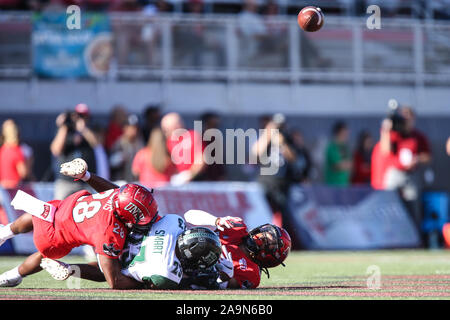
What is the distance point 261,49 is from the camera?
16.9 m

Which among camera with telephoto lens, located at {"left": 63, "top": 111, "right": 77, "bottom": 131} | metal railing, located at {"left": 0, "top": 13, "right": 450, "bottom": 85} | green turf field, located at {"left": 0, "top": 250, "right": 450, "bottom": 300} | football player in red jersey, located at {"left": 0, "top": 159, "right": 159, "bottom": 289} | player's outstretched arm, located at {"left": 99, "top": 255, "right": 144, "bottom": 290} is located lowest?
green turf field, located at {"left": 0, "top": 250, "right": 450, "bottom": 300}

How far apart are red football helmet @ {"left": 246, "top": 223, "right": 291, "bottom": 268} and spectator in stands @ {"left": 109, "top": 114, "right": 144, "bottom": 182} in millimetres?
5598

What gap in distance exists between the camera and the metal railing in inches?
639

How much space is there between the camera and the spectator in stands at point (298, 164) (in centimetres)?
1368

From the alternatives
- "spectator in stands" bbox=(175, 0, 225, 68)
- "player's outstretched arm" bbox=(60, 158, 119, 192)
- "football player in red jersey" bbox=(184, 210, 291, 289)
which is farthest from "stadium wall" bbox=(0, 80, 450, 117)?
"football player in red jersey" bbox=(184, 210, 291, 289)

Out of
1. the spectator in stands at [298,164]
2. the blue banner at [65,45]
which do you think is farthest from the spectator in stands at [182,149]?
the blue banner at [65,45]

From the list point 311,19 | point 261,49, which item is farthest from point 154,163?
point 261,49

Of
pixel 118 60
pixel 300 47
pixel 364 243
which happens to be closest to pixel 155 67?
pixel 118 60

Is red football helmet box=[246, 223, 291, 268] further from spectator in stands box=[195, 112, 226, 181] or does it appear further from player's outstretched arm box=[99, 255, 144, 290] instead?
spectator in stands box=[195, 112, 226, 181]

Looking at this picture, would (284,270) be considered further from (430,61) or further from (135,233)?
(430,61)

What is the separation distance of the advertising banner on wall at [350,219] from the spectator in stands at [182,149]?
1.94 m

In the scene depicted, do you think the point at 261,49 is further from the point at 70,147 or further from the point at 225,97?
the point at 70,147

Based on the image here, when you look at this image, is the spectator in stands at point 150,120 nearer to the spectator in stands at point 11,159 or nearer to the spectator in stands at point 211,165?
the spectator in stands at point 211,165

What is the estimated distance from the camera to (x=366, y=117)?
17.3 m
